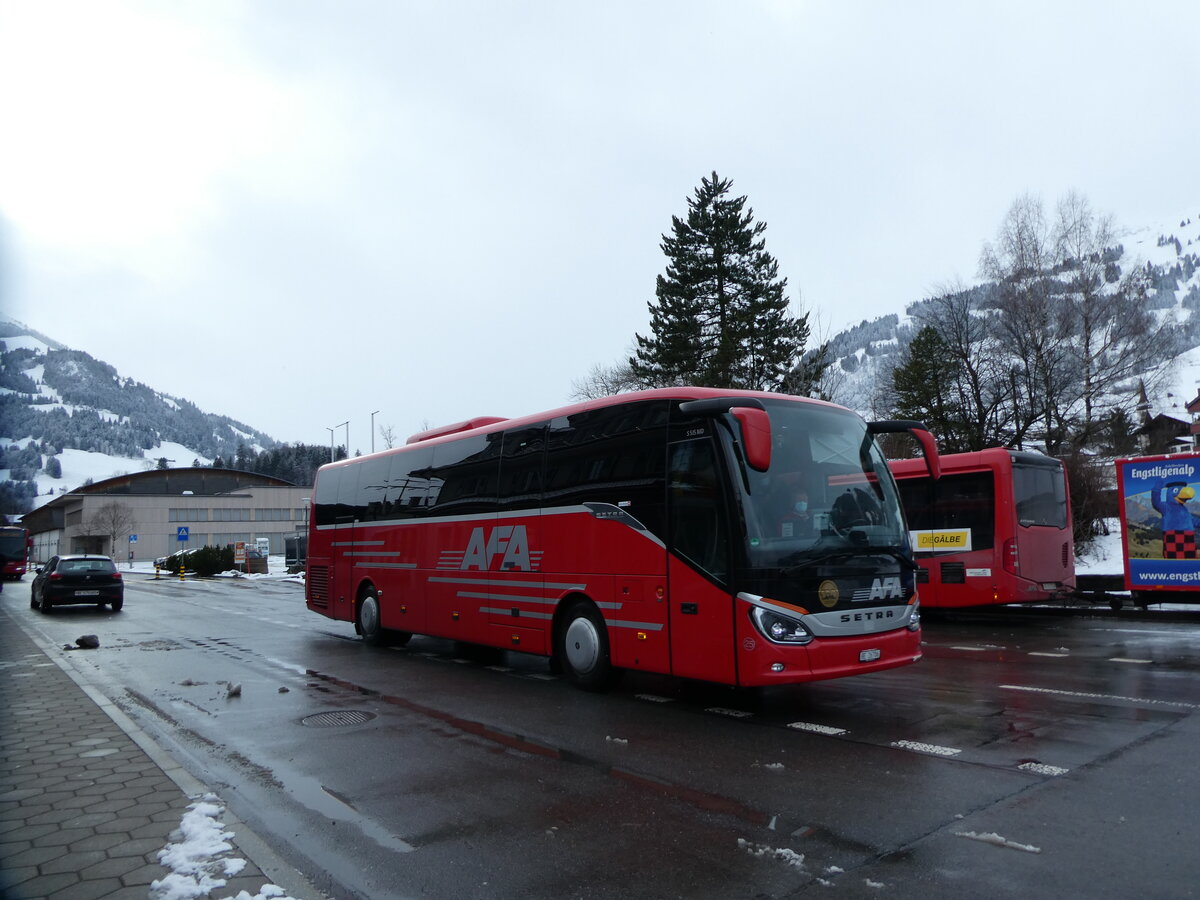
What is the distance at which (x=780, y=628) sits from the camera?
24.6 feet

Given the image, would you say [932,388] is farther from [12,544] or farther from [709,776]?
[12,544]

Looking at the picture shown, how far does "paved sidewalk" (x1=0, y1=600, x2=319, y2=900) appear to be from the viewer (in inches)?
170

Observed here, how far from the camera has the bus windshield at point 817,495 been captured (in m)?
7.78

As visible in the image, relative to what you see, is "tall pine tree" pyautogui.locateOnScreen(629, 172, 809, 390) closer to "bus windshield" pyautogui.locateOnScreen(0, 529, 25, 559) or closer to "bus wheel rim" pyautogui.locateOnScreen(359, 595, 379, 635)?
"bus wheel rim" pyautogui.locateOnScreen(359, 595, 379, 635)

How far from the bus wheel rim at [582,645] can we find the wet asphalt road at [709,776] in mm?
385

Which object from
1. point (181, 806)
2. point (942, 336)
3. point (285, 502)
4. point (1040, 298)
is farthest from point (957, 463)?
point (285, 502)

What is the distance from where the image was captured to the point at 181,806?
5520 mm

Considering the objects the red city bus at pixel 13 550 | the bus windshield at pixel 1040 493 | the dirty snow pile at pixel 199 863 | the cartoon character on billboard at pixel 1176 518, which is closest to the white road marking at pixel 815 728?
the dirty snow pile at pixel 199 863

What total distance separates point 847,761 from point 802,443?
3.05 metres

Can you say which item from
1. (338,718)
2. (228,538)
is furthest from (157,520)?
(338,718)

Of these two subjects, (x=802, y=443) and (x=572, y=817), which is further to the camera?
(x=802, y=443)

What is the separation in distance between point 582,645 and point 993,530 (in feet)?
33.0

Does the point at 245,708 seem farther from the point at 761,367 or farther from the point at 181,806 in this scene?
the point at 761,367

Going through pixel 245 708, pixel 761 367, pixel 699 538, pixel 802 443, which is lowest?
pixel 245 708
